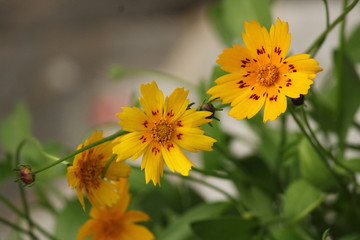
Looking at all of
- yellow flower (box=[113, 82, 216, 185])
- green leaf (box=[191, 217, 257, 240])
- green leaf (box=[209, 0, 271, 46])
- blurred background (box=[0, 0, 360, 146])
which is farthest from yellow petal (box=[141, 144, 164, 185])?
blurred background (box=[0, 0, 360, 146])

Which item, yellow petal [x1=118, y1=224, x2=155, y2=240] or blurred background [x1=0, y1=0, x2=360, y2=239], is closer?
yellow petal [x1=118, y1=224, x2=155, y2=240]

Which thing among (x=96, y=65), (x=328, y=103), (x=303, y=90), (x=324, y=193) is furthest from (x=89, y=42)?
(x=303, y=90)

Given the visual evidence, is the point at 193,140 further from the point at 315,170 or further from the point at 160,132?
the point at 315,170

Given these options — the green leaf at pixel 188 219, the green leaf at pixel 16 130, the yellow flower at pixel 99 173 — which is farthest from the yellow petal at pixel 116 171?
the green leaf at pixel 16 130

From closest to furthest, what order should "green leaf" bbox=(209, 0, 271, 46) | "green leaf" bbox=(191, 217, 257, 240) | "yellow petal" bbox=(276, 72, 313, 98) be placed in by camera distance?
"yellow petal" bbox=(276, 72, 313, 98) → "green leaf" bbox=(191, 217, 257, 240) → "green leaf" bbox=(209, 0, 271, 46)

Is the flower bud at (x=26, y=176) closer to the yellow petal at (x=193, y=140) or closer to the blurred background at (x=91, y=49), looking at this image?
the yellow petal at (x=193, y=140)

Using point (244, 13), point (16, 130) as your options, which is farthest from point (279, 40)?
point (16, 130)

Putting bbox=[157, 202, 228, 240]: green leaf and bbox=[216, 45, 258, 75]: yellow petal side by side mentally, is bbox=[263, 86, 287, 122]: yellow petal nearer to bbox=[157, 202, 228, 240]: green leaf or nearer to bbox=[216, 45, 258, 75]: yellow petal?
bbox=[216, 45, 258, 75]: yellow petal
